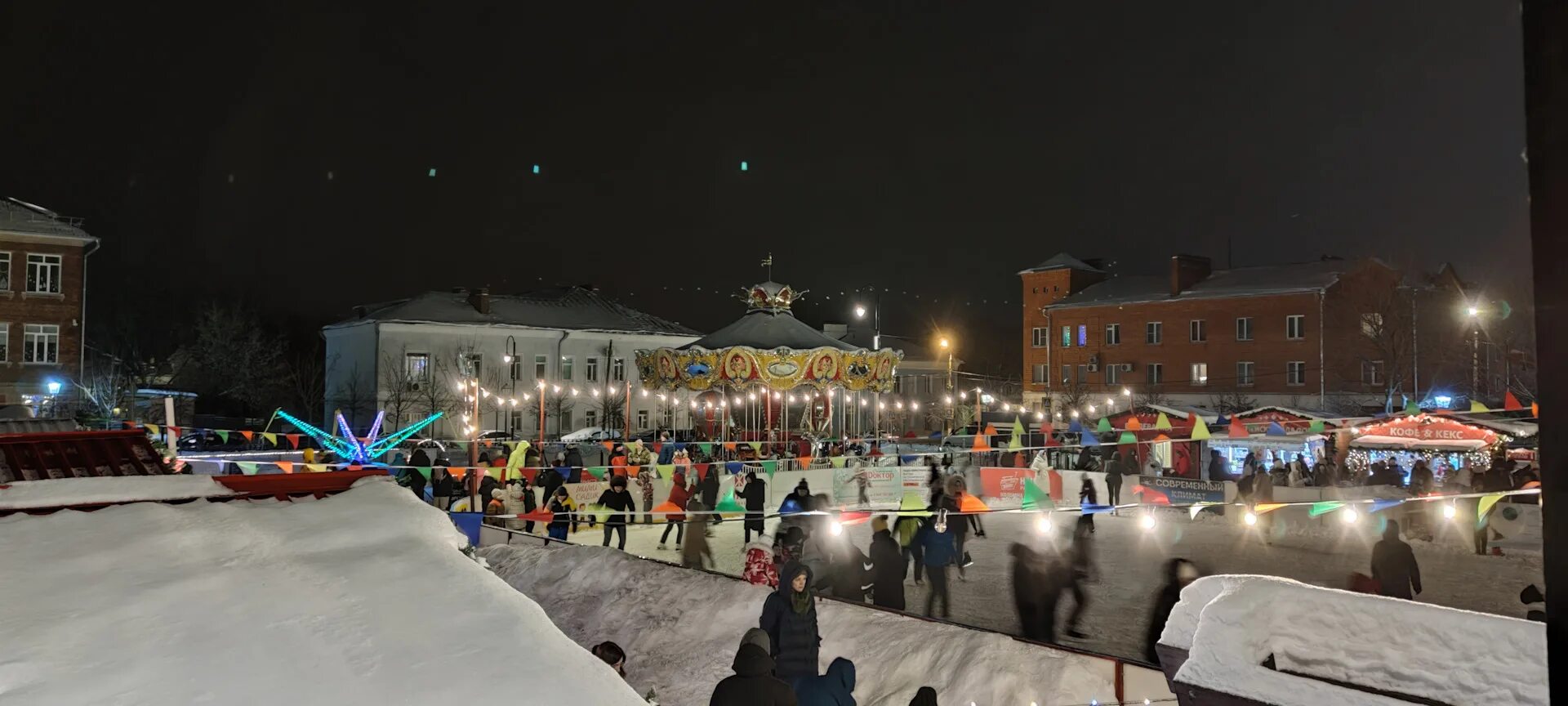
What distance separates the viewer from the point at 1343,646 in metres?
3.71

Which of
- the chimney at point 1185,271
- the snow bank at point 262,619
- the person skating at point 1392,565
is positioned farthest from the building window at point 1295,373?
the snow bank at point 262,619

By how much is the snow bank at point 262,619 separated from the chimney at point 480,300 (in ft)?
146

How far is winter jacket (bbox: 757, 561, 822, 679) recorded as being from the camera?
246 inches

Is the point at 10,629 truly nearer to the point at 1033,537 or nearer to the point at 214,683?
the point at 214,683

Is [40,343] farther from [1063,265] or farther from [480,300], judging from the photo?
[1063,265]

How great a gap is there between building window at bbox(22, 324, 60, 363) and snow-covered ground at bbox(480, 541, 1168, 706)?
3078 centimetres

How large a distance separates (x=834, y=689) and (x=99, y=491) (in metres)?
3.89

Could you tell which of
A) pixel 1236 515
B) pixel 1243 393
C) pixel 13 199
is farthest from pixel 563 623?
pixel 1243 393

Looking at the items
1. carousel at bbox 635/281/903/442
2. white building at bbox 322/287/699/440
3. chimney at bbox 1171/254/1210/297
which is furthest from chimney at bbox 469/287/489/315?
chimney at bbox 1171/254/1210/297

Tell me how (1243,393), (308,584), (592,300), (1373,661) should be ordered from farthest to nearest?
(592,300) < (1243,393) < (1373,661) < (308,584)

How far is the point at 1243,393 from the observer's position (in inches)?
1650

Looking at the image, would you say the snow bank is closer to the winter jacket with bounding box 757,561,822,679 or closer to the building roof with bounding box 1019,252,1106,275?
the winter jacket with bounding box 757,561,822,679

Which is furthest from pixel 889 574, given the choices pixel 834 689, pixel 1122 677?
pixel 834 689

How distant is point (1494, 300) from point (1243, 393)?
1051cm
